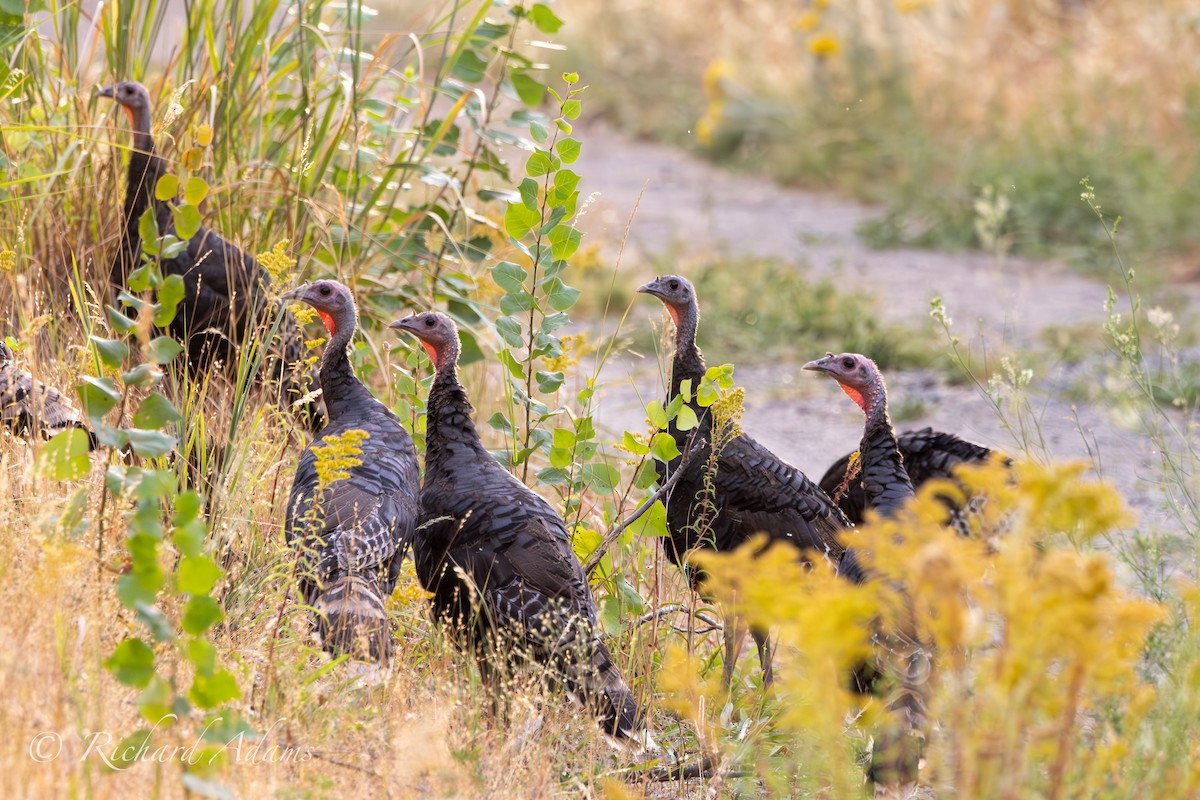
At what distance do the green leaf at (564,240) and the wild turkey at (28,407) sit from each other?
1.41m

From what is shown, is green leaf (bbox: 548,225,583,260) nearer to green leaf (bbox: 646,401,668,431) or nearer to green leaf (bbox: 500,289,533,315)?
green leaf (bbox: 500,289,533,315)

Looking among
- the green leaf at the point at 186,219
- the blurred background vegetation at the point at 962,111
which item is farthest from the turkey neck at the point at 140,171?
the blurred background vegetation at the point at 962,111

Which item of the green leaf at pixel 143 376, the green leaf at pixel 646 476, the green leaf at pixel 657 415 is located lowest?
the green leaf at pixel 646 476

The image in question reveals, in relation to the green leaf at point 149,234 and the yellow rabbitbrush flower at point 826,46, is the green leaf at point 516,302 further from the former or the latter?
the yellow rabbitbrush flower at point 826,46

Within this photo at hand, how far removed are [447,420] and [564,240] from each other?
0.65 metres

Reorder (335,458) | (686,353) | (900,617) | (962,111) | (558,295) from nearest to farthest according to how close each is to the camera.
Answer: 1. (335,458)
2. (900,617)
3. (558,295)
4. (686,353)
5. (962,111)

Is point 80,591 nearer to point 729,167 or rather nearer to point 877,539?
point 877,539

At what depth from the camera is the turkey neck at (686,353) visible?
15.7 ft

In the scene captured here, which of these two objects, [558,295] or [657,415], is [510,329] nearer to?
[558,295]

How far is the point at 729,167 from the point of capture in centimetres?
1327

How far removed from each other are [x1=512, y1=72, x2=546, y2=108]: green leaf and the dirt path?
1.45 feet

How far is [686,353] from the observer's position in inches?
191

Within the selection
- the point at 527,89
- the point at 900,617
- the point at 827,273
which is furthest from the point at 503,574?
the point at 827,273

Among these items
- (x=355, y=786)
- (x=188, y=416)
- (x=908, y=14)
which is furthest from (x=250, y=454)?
(x=908, y=14)
